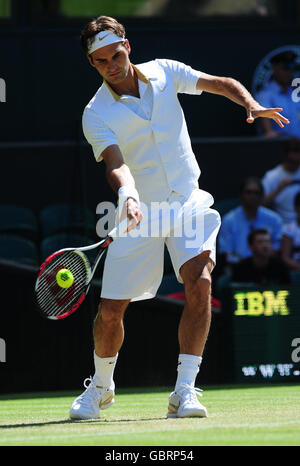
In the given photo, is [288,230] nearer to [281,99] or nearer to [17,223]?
[281,99]

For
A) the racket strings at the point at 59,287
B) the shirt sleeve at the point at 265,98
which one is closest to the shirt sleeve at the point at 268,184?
the shirt sleeve at the point at 265,98

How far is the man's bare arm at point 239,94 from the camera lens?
5.52m

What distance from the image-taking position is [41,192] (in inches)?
416

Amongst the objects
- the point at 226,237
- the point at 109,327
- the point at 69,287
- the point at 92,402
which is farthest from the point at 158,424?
the point at 226,237

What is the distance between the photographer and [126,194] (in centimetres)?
532

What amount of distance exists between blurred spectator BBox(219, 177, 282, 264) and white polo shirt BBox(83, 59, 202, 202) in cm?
404

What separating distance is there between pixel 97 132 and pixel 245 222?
14.3 feet

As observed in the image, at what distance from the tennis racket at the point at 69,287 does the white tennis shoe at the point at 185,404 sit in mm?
666

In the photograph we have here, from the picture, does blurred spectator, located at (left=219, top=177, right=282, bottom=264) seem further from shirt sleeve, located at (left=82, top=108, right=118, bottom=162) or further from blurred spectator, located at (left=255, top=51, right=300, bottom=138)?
shirt sleeve, located at (left=82, top=108, right=118, bottom=162)

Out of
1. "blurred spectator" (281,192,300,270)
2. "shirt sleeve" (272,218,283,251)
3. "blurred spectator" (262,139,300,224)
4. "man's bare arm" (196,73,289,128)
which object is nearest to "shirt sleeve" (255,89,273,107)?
"blurred spectator" (262,139,300,224)

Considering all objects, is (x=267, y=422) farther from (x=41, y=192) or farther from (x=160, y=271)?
(x=41, y=192)

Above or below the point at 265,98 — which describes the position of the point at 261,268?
below

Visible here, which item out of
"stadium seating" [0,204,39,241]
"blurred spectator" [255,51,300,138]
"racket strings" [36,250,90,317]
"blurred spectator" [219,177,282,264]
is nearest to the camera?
"racket strings" [36,250,90,317]

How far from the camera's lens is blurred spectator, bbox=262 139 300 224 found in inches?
405
